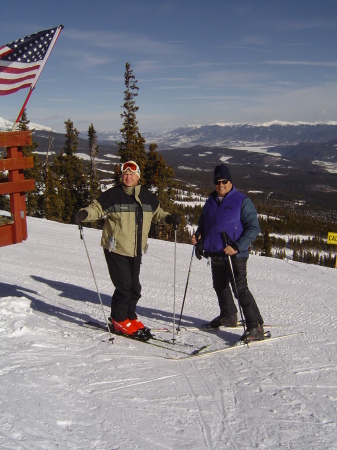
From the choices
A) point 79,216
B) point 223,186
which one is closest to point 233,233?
point 223,186

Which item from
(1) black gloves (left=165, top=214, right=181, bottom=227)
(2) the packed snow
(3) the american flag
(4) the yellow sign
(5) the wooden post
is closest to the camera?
(2) the packed snow

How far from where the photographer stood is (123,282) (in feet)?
14.7

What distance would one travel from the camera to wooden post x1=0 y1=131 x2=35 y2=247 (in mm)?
4965

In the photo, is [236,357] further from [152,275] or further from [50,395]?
[152,275]

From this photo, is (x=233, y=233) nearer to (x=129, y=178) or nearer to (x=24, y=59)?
(x=129, y=178)

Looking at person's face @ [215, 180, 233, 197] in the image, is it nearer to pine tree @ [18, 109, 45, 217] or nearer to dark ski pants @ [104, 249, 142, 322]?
dark ski pants @ [104, 249, 142, 322]

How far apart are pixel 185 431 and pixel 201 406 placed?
14.9 inches

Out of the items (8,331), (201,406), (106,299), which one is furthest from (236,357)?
(106,299)

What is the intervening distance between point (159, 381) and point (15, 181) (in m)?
3.00

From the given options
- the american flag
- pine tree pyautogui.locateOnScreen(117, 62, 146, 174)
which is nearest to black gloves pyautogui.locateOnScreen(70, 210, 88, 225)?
the american flag

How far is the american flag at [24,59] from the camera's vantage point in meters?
5.07

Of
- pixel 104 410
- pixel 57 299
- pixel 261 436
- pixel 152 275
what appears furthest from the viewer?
pixel 152 275

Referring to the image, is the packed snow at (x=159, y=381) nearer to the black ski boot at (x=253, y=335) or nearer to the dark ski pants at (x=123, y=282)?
the black ski boot at (x=253, y=335)

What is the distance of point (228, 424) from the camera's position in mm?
2936
